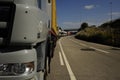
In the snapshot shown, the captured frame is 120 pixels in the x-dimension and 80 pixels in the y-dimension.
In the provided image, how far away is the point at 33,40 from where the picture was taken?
4.05 meters

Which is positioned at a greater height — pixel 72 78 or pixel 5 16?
pixel 5 16

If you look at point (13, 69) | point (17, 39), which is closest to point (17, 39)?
point (17, 39)

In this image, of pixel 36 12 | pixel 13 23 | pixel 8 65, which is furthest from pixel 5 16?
pixel 8 65

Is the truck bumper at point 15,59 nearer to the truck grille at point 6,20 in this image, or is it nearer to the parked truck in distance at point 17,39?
the parked truck in distance at point 17,39

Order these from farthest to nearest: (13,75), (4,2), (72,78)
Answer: (72,78), (4,2), (13,75)

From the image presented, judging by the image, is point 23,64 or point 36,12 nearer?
point 23,64

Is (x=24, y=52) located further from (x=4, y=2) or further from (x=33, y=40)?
(x=4, y=2)

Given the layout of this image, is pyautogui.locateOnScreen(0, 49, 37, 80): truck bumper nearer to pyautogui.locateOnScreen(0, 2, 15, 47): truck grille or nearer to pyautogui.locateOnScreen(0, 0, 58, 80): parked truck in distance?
pyautogui.locateOnScreen(0, 0, 58, 80): parked truck in distance

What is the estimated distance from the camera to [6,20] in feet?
13.4

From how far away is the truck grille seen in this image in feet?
13.1

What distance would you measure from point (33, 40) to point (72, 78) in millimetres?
5594

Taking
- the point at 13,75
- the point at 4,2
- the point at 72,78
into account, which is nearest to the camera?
the point at 13,75

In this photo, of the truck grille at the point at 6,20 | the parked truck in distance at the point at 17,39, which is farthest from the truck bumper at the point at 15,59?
the truck grille at the point at 6,20

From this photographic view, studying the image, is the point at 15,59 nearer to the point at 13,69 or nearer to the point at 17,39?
the point at 13,69
